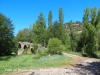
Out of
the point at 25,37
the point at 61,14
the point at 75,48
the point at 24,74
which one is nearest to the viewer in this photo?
the point at 24,74

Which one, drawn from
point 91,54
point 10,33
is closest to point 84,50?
point 91,54

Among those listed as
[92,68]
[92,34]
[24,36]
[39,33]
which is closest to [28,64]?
[92,68]

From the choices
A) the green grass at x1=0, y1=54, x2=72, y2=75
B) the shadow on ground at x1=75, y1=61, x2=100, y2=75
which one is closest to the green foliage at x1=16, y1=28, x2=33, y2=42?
the green grass at x1=0, y1=54, x2=72, y2=75

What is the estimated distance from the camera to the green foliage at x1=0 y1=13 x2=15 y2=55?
3717 centimetres

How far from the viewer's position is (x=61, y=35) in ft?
152

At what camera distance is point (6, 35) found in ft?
131

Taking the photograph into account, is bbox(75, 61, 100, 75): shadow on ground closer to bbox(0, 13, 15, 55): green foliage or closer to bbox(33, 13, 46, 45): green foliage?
bbox(0, 13, 15, 55): green foliage

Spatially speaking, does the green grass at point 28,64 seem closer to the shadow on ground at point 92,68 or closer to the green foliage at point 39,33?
the shadow on ground at point 92,68

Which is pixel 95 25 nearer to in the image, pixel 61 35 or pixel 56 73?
pixel 61 35

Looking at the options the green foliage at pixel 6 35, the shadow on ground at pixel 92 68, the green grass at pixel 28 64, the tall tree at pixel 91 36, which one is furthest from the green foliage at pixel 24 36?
the shadow on ground at pixel 92 68

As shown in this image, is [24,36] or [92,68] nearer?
[92,68]

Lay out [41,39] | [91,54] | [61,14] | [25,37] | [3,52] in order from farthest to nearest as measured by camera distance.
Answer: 1. [25,37]
2. [61,14]
3. [41,39]
4. [3,52]
5. [91,54]

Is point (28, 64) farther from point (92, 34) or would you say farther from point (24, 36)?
point (24, 36)

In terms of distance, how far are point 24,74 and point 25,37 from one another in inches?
2434
